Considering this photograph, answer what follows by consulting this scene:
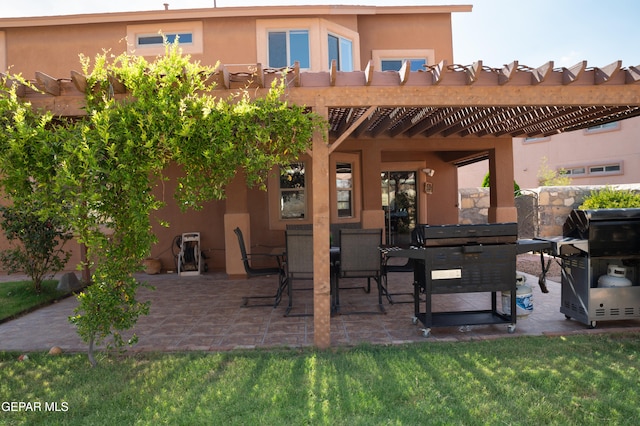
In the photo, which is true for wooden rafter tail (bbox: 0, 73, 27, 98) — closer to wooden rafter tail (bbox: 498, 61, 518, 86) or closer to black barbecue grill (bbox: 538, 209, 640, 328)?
wooden rafter tail (bbox: 498, 61, 518, 86)

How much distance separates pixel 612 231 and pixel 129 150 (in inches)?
188

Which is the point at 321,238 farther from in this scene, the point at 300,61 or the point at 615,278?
the point at 300,61

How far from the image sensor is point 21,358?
4086 mm

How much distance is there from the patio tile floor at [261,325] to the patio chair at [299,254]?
56 cm

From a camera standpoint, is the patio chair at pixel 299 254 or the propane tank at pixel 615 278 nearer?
the propane tank at pixel 615 278

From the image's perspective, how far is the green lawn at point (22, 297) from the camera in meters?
5.95

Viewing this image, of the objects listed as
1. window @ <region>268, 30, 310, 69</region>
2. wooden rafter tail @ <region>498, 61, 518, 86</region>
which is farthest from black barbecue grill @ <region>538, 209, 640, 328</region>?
window @ <region>268, 30, 310, 69</region>

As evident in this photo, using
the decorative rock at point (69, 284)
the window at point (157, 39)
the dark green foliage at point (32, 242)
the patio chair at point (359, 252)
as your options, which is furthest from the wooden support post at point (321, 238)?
the window at point (157, 39)

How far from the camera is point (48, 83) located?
12.4 ft

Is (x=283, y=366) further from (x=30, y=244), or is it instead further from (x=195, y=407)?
(x=30, y=244)

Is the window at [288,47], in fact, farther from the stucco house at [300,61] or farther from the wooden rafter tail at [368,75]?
the wooden rafter tail at [368,75]

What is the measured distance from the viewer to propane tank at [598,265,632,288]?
4508mm

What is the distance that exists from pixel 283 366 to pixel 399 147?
235 inches

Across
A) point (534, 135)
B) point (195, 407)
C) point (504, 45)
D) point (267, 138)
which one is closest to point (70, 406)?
point (195, 407)
